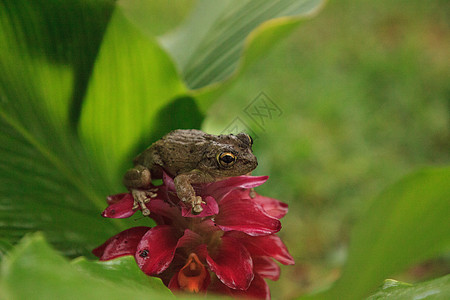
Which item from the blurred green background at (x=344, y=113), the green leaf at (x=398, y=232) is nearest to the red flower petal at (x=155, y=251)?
the green leaf at (x=398, y=232)

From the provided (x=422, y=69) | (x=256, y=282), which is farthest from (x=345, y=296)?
(x=422, y=69)

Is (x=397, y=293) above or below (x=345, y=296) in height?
above

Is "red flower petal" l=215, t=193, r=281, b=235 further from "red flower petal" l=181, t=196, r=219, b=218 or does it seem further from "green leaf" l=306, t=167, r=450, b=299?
"green leaf" l=306, t=167, r=450, b=299

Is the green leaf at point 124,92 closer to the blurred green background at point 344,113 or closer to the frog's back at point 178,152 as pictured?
the frog's back at point 178,152

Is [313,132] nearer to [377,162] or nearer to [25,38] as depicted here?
[377,162]

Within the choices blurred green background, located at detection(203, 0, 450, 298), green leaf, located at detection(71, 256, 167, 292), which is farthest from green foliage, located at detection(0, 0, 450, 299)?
blurred green background, located at detection(203, 0, 450, 298)

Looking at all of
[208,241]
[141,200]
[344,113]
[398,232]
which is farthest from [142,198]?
[344,113]

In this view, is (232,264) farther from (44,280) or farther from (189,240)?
(44,280)
